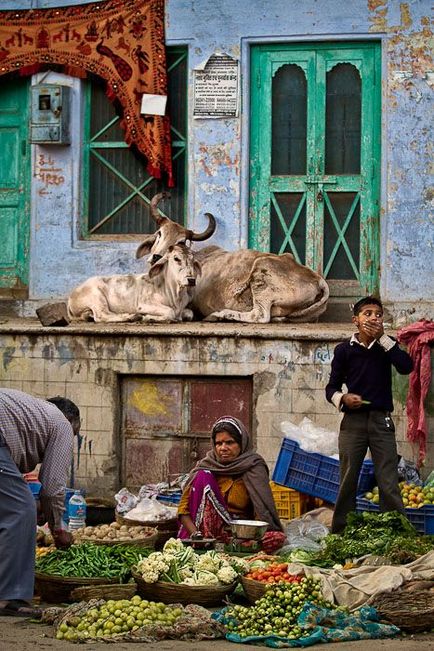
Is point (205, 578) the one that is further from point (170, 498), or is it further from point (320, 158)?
point (320, 158)

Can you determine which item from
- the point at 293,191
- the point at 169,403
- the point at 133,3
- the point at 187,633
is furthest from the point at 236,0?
the point at 187,633

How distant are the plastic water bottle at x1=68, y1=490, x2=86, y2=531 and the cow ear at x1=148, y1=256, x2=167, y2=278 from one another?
11.8 ft

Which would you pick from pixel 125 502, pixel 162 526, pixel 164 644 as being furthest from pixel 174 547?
pixel 125 502

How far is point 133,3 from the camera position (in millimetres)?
15656

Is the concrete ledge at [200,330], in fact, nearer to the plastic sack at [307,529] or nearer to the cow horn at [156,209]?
the cow horn at [156,209]

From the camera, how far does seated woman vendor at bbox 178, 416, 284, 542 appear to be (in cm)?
1034

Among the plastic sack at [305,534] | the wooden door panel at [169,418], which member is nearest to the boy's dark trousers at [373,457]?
the plastic sack at [305,534]

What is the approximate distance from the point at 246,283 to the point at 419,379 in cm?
261

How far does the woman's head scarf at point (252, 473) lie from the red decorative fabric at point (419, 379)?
2.49 m

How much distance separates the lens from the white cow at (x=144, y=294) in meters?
14.7

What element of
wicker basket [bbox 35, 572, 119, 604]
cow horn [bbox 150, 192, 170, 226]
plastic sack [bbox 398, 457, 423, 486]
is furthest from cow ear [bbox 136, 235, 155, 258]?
wicker basket [bbox 35, 572, 119, 604]

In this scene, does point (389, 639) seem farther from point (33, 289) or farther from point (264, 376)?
point (33, 289)

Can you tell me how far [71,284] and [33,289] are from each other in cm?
44

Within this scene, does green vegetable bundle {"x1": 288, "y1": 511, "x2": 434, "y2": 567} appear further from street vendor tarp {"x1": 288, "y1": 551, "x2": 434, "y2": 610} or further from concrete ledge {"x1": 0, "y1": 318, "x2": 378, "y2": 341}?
concrete ledge {"x1": 0, "y1": 318, "x2": 378, "y2": 341}
